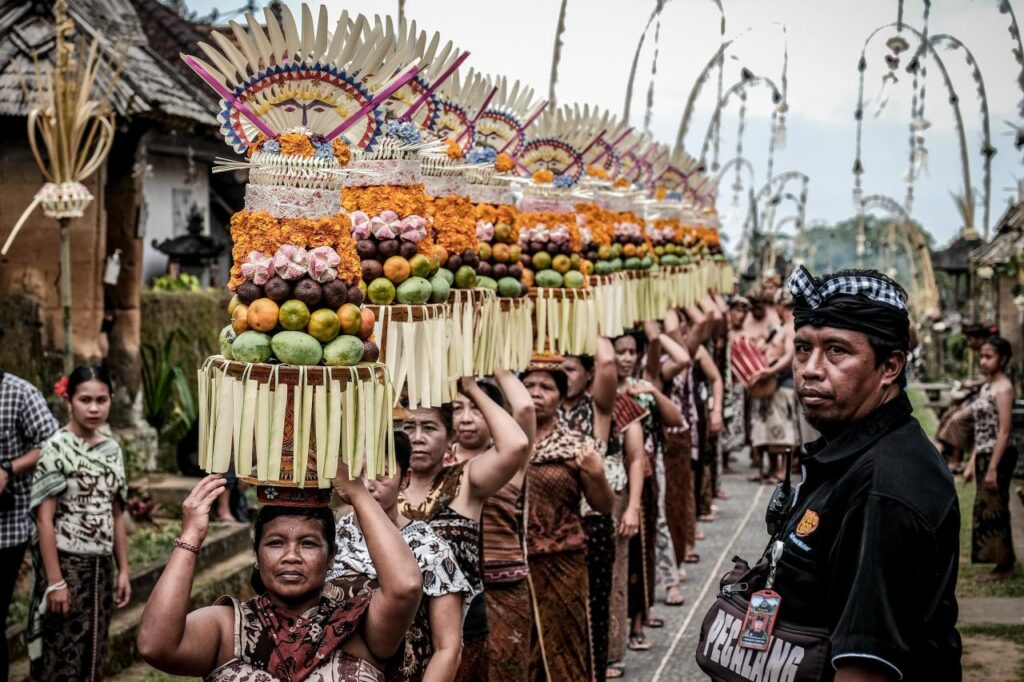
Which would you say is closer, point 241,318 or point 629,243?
point 241,318

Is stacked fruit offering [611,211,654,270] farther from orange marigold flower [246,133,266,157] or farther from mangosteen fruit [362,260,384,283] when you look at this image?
orange marigold flower [246,133,266,157]

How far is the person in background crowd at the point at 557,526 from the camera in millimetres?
6027

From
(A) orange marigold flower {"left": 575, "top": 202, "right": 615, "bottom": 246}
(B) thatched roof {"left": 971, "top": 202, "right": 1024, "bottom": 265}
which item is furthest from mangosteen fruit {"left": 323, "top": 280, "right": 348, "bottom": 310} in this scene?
(B) thatched roof {"left": 971, "top": 202, "right": 1024, "bottom": 265}

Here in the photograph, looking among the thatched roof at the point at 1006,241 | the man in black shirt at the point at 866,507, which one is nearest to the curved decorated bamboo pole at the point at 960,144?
the thatched roof at the point at 1006,241

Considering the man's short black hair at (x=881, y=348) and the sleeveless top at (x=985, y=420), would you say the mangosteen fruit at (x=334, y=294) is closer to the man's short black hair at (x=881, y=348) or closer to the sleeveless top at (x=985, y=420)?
the man's short black hair at (x=881, y=348)

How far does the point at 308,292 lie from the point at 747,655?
4.58ft

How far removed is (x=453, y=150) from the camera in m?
5.07

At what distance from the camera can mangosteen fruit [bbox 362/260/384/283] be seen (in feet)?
14.1

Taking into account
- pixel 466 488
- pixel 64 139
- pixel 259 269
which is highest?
pixel 64 139

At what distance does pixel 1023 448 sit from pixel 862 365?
1020cm

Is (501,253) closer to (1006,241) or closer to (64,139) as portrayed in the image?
(64,139)

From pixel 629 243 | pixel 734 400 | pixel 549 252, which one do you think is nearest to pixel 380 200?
pixel 549 252

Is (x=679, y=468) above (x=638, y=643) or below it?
above

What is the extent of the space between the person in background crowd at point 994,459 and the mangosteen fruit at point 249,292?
702cm
